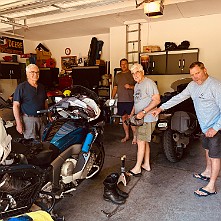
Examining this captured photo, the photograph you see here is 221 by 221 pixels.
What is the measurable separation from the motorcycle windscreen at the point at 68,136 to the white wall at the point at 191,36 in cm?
430

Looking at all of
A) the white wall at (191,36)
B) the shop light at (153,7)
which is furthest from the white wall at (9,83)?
the shop light at (153,7)

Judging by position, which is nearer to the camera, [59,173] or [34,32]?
[59,173]

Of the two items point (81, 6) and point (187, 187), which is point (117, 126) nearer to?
point (81, 6)

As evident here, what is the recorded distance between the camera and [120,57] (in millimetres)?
6719

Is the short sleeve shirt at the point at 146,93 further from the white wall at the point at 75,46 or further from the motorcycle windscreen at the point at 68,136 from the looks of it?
the white wall at the point at 75,46

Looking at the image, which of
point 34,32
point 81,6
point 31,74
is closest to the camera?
point 31,74

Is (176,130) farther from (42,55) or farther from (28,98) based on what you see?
(42,55)

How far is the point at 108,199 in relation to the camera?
251 centimetres

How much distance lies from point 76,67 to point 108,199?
18.6ft

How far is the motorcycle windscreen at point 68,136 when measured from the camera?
7.86 feet

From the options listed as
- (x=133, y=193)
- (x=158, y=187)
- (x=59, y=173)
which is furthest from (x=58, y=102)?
(x=158, y=187)

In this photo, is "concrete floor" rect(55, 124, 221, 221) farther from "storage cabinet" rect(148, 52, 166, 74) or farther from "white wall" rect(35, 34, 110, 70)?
"white wall" rect(35, 34, 110, 70)

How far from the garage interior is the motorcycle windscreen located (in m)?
0.65

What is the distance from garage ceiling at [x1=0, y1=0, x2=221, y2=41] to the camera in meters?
4.62
